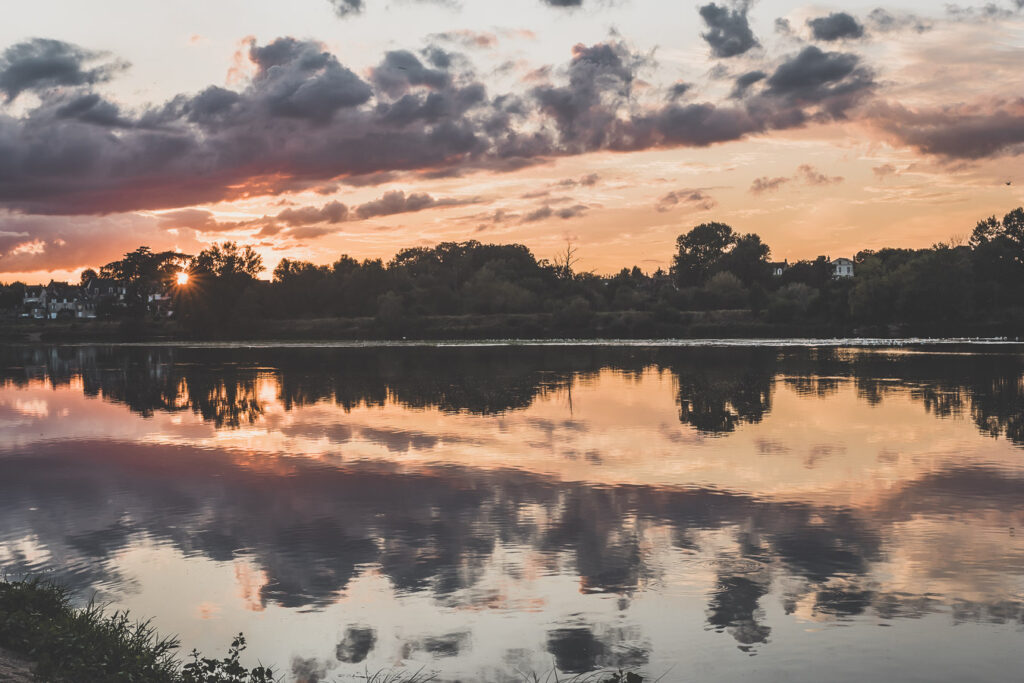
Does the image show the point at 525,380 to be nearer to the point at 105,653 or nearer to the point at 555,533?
the point at 555,533

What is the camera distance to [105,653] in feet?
33.3

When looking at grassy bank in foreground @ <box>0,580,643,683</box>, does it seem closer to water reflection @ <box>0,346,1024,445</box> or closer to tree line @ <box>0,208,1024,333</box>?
water reflection @ <box>0,346,1024,445</box>

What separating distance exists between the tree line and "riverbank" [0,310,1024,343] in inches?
47.4

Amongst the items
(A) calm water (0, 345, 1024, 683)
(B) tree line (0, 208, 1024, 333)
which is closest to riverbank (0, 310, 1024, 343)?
(B) tree line (0, 208, 1024, 333)

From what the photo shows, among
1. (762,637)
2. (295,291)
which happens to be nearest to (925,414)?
(762,637)

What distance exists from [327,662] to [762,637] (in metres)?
5.48

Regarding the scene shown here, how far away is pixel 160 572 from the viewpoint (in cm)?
1467

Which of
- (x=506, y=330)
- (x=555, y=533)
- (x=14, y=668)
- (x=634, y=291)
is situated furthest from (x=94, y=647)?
(x=634, y=291)

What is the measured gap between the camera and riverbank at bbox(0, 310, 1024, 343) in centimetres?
12494

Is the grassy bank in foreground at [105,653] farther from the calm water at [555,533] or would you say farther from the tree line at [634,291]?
the tree line at [634,291]

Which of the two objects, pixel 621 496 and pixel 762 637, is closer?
pixel 762 637

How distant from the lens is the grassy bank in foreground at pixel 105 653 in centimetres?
961

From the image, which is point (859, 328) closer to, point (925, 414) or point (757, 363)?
point (757, 363)

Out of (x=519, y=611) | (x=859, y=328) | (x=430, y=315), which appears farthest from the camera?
(x=430, y=315)
